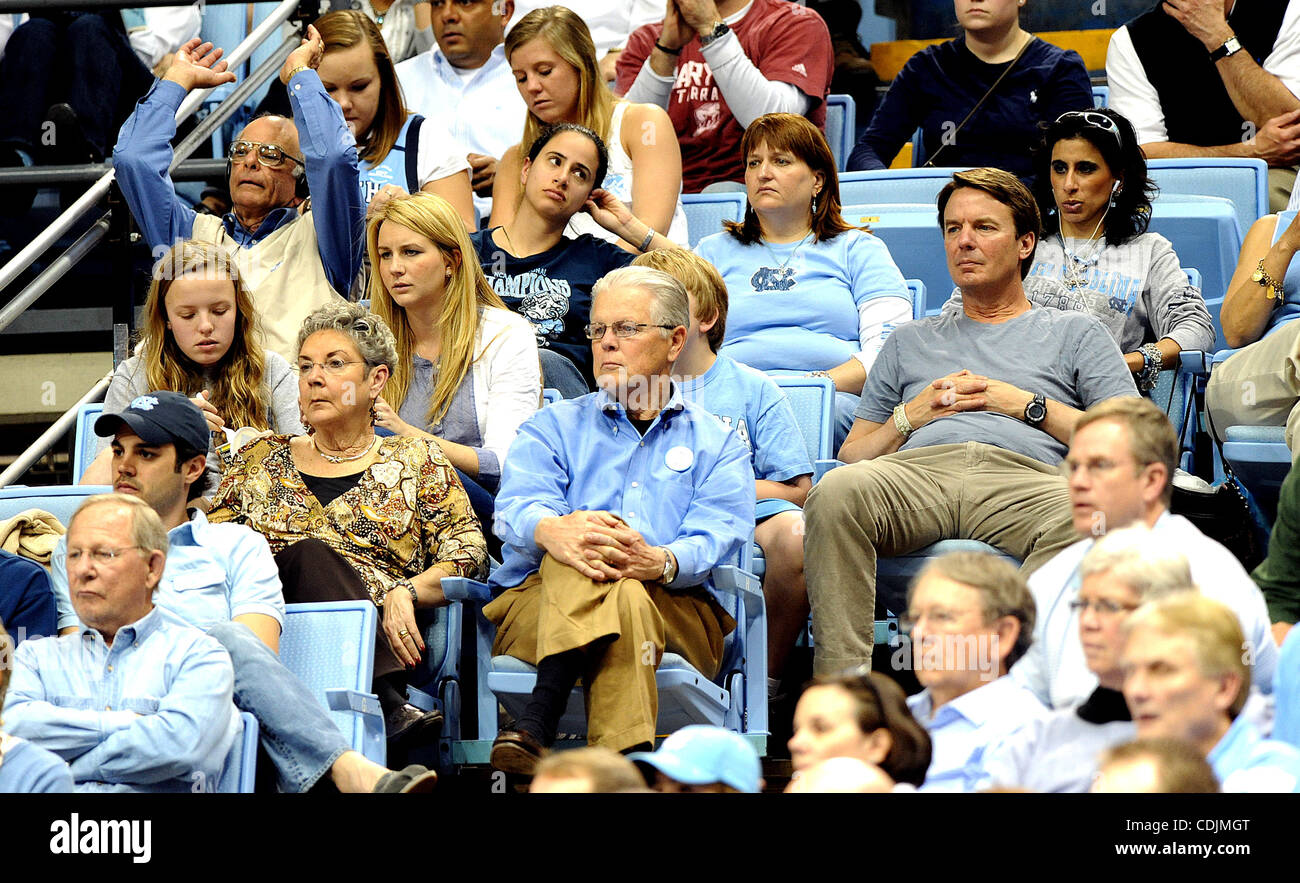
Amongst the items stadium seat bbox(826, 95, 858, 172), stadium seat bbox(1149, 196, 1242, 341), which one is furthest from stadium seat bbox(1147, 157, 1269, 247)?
stadium seat bbox(826, 95, 858, 172)

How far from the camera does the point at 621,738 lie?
98.3 inches

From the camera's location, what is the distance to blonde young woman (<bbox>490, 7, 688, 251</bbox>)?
3859 mm

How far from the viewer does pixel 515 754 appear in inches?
96.3

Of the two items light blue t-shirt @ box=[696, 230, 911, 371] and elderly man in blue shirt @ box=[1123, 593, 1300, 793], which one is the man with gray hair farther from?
light blue t-shirt @ box=[696, 230, 911, 371]

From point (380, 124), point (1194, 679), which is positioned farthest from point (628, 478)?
point (380, 124)

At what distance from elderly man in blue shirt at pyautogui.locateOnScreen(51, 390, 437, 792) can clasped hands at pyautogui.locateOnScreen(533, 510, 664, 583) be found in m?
0.41

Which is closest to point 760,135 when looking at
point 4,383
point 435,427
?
point 435,427

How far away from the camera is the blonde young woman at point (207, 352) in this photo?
3.16 metres

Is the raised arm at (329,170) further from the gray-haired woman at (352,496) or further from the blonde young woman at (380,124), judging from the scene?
the gray-haired woman at (352,496)

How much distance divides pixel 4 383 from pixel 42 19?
1.03 metres

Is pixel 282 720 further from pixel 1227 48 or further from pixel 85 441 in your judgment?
pixel 1227 48

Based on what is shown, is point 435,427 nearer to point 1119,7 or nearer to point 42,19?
point 42,19

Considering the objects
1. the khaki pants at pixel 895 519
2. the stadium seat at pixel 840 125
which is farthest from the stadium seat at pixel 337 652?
the stadium seat at pixel 840 125

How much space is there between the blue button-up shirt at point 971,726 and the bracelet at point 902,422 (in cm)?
128
